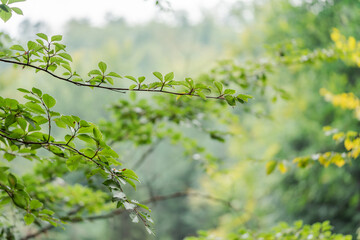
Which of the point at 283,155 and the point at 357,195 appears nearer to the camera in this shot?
the point at 357,195

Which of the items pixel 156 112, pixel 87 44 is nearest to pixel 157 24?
pixel 87 44

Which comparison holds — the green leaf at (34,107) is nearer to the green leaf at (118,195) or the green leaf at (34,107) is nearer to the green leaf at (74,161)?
the green leaf at (74,161)

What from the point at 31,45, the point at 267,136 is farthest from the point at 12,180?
the point at 267,136

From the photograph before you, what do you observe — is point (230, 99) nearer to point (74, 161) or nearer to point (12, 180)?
point (74, 161)

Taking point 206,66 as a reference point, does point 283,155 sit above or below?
below

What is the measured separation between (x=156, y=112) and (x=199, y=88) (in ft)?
2.96

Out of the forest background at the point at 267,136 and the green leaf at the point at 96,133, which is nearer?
the green leaf at the point at 96,133

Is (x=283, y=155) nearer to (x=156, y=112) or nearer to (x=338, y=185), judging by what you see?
(x=338, y=185)

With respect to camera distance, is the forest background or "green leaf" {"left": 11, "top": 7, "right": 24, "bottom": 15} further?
the forest background

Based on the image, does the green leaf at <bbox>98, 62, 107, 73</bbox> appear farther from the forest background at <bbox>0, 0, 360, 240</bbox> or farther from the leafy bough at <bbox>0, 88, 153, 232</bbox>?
the forest background at <bbox>0, 0, 360, 240</bbox>

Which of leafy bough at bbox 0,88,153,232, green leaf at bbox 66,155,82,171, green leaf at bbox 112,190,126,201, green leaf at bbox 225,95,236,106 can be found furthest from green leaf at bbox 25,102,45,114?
green leaf at bbox 225,95,236,106

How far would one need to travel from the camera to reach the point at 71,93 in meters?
10.1

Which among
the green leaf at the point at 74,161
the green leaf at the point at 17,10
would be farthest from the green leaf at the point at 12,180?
the green leaf at the point at 17,10

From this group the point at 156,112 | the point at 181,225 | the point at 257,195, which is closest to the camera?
the point at 156,112
